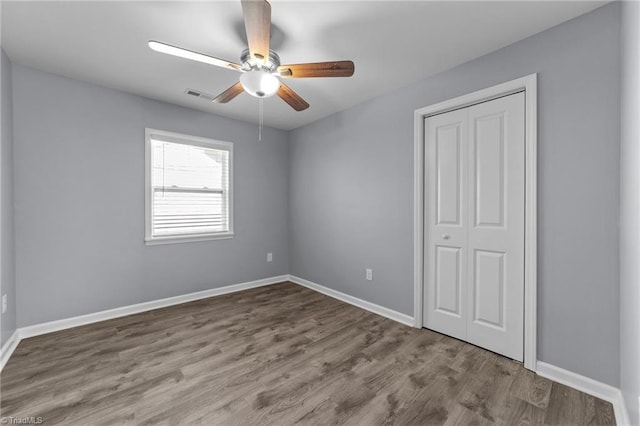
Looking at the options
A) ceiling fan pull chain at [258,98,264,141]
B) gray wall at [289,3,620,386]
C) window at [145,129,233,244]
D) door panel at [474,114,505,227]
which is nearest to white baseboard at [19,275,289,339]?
window at [145,129,233,244]

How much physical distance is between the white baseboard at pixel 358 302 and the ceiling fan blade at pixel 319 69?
2415mm

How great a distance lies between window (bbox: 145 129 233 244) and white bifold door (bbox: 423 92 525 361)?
2.73 metres

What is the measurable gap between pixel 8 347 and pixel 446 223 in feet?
12.9

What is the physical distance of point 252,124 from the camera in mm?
4086

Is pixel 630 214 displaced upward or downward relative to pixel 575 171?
downward

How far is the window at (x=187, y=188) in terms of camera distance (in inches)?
129

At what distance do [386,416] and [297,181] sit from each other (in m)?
3.36

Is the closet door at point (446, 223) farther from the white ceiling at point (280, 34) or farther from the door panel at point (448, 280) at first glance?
the white ceiling at point (280, 34)

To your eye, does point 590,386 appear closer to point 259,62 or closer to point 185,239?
point 259,62

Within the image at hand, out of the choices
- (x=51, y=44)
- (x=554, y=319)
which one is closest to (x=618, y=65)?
(x=554, y=319)

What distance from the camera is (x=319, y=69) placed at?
1.83 m

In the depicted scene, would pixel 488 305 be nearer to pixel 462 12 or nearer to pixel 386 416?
pixel 386 416

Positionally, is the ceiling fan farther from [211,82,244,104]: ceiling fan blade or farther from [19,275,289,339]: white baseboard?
[19,275,289,339]: white baseboard

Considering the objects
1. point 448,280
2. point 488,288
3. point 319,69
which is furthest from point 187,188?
point 488,288
